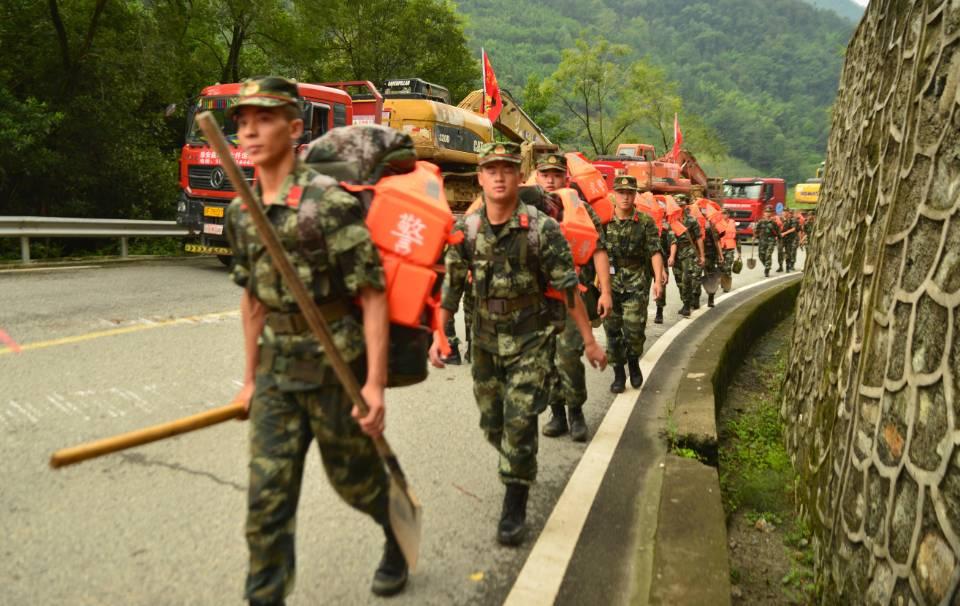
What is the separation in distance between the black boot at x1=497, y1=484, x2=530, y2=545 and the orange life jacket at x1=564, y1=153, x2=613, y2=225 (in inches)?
139

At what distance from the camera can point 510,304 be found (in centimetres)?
378

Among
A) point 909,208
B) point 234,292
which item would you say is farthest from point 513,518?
point 234,292

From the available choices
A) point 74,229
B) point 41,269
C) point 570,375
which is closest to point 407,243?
point 570,375

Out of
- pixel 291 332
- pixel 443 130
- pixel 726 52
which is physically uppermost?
pixel 726 52

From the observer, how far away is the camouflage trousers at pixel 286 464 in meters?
2.53

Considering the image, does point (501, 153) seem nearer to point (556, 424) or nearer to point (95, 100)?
point (556, 424)

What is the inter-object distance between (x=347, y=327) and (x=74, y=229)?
1186 centimetres

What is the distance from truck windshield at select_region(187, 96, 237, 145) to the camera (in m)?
11.2

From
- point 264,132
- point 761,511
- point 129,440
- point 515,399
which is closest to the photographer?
point 129,440

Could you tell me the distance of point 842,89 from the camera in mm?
6141

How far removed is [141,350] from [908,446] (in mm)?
5991

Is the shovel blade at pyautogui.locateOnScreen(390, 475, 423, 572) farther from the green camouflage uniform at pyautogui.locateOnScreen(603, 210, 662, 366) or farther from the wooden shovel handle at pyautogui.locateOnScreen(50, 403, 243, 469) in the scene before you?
the green camouflage uniform at pyautogui.locateOnScreen(603, 210, 662, 366)

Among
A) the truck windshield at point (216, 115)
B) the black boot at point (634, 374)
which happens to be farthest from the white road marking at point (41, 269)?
the black boot at point (634, 374)

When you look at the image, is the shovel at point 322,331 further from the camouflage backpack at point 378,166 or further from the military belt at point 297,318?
the camouflage backpack at point 378,166
